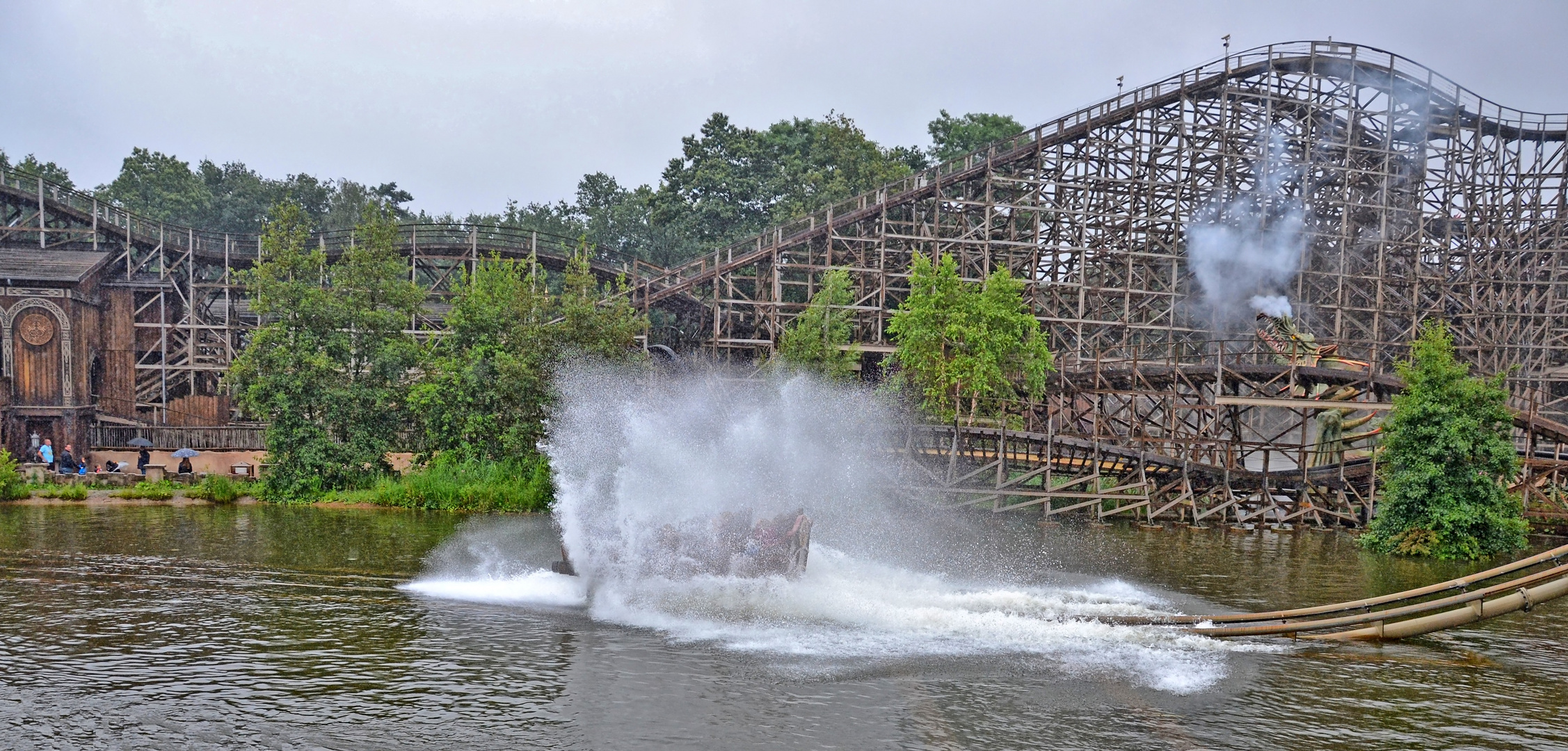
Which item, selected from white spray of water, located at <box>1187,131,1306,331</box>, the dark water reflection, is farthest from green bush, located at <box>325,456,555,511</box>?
white spray of water, located at <box>1187,131,1306,331</box>

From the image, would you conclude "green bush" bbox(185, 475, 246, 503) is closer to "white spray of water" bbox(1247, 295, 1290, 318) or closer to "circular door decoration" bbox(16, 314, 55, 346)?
"circular door decoration" bbox(16, 314, 55, 346)

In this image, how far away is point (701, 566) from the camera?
704 inches

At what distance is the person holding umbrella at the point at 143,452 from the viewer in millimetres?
35312

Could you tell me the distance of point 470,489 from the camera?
1237 inches

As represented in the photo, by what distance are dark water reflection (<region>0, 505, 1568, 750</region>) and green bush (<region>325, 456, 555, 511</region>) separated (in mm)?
10752

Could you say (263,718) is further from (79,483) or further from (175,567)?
(79,483)

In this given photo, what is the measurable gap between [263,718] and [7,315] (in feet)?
104

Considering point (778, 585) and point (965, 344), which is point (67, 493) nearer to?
point (778, 585)

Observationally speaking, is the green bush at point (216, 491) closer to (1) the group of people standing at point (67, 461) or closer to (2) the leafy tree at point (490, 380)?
(1) the group of people standing at point (67, 461)

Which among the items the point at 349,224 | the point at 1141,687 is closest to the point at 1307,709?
the point at 1141,687

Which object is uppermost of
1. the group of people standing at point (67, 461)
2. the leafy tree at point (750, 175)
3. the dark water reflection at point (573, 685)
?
the leafy tree at point (750, 175)

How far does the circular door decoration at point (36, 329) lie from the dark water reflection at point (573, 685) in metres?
19.9

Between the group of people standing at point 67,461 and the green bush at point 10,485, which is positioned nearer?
the green bush at point 10,485

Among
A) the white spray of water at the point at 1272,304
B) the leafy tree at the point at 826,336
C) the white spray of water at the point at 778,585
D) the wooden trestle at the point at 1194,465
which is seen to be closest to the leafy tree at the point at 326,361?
the white spray of water at the point at 778,585
